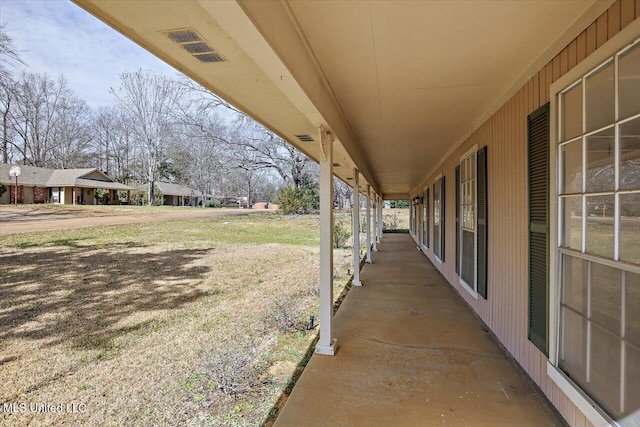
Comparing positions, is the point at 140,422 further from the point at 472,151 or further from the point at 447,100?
the point at 472,151

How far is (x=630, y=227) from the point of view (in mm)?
1467

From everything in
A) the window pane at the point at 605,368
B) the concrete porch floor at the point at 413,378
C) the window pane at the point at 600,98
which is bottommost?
the concrete porch floor at the point at 413,378

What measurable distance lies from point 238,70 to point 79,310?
5.64 m

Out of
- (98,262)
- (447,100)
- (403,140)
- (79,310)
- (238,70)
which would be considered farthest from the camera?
(98,262)

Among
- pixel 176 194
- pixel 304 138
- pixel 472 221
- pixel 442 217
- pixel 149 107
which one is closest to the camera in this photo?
pixel 304 138

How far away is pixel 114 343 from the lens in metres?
4.11

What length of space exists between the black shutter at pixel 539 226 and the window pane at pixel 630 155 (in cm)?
67

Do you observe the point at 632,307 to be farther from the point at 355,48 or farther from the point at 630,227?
the point at 355,48

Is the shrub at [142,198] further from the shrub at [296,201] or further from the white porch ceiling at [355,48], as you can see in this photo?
the white porch ceiling at [355,48]

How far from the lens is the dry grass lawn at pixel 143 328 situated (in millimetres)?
2678

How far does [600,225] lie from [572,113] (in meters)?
0.72

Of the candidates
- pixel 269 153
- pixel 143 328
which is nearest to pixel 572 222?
pixel 143 328

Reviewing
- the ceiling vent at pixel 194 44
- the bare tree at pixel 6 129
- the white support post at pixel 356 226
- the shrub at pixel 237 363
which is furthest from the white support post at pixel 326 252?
the bare tree at pixel 6 129

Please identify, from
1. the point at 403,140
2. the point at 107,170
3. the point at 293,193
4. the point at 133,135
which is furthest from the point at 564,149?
the point at 107,170
